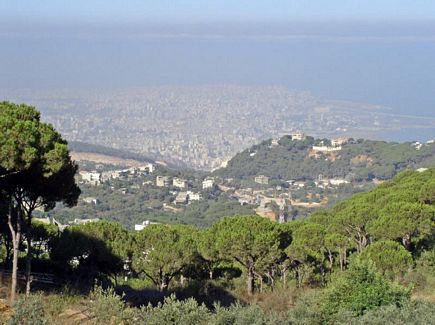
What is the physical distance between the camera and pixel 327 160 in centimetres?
7431

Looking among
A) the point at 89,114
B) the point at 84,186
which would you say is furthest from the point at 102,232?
the point at 89,114

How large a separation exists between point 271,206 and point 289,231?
40642 mm

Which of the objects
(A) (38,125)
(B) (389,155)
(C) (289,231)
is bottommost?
(B) (389,155)

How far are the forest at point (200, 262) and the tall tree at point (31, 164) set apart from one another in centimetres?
2

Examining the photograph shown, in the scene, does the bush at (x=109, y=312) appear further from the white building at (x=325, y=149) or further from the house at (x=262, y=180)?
the white building at (x=325, y=149)

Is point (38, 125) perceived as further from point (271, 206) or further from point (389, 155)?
point (389, 155)

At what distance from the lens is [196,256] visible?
575 inches

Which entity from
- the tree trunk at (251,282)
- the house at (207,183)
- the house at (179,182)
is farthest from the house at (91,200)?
the tree trunk at (251,282)

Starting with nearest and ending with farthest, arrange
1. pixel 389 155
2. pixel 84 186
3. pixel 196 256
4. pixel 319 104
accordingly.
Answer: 1. pixel 196 256
2. pixel 84 186
3. pixel 389 155
4. pixel 319 104

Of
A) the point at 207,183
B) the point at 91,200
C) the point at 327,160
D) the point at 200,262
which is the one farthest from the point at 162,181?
the point at 200,262

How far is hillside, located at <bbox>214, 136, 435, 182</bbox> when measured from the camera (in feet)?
217

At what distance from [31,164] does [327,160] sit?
66.9m

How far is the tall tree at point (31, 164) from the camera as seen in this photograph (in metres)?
8.50

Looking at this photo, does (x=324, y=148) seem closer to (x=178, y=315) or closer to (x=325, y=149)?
(x=325, y=149)
